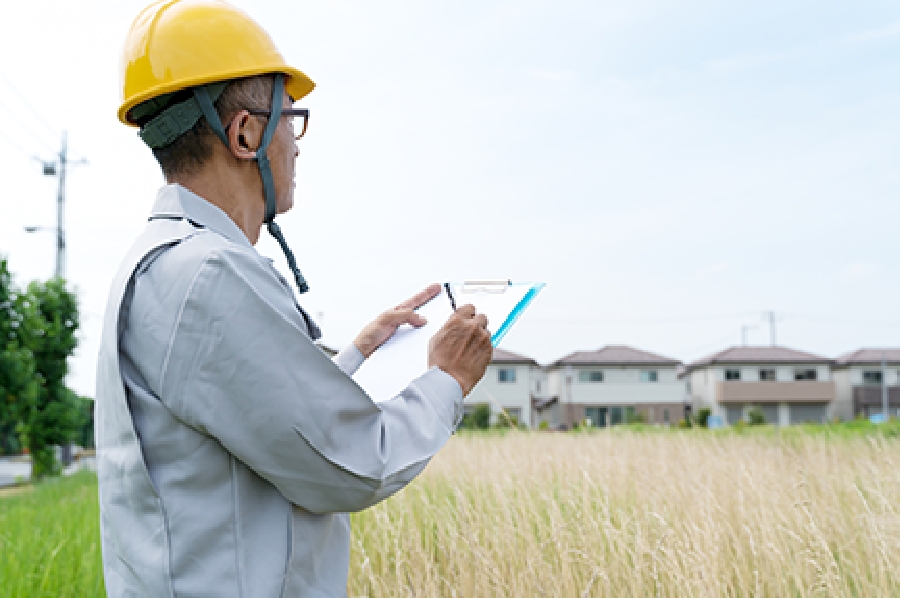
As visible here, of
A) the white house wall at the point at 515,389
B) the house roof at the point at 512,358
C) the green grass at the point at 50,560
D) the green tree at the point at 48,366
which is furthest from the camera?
the house roof at the point at 512,358

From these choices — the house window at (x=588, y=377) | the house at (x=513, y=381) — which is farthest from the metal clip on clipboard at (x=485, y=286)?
the house window at (x=588, y=377)

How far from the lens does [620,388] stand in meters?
46.5

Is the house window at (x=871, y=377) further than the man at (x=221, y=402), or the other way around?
the house window at (x=871, y=377)

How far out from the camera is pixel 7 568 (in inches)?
170

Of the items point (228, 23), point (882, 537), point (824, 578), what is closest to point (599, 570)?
point (824, 578)

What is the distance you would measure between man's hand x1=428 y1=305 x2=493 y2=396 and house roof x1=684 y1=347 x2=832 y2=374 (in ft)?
159

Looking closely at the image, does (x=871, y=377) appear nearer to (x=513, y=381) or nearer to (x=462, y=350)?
(x=513, y=381)

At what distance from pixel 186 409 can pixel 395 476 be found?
35cm

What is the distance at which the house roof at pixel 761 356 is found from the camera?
4684 cm

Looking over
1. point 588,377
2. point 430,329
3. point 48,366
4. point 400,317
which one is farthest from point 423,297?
point 588,377

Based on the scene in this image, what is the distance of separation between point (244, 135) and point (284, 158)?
0.11 metres

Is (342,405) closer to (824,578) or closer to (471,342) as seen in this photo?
(471,342)

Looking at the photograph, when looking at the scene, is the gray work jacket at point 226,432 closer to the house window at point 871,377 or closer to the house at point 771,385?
the house at point 771,385

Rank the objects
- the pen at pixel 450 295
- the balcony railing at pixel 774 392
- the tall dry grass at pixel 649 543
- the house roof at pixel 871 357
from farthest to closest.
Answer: the house roof at pixel 871 357 → the balcony railing at pixel 774 392 → the tall dry grass at pixel 649 543 → the pen at pixel 450 295
